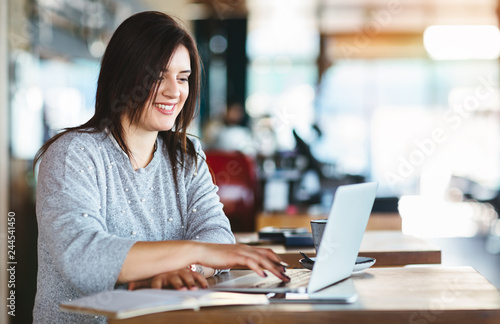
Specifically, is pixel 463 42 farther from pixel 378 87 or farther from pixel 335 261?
pixel 335 261

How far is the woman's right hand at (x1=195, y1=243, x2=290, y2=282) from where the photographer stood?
1.18 meters

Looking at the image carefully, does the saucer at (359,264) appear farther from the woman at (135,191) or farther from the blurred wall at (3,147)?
the blurred wall at (3,147)

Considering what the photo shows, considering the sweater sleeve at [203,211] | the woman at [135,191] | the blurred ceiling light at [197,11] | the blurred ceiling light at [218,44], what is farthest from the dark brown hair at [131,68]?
the blurred ceiling light at [218,44]

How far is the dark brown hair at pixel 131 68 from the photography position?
58.3 inches

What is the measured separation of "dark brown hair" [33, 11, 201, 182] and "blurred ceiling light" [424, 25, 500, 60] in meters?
10.1

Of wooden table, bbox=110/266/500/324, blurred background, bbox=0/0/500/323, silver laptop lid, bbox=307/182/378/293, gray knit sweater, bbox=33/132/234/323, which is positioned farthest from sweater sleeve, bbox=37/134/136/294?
blurred background, bbox=0/0/500/323

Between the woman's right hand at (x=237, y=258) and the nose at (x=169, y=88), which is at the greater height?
the nose at (x=169, y=88)

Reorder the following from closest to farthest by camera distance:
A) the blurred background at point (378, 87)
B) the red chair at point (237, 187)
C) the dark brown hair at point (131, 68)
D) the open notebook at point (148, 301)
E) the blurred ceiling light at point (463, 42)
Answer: the open notebook at point (148, 301) < the dark brown hair at point (131, 68) < the red chair at point (237, 187) < the blurred background at point (378, 87) < the blurred ceiling light at point (463, 42)

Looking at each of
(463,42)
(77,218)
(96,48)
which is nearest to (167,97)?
(77,218)

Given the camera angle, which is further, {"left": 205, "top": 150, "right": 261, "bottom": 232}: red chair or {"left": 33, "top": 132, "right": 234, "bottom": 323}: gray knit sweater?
{"left": 205, "top": 150, "right": 261, "bottom": 232}: red chair

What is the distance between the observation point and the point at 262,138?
6684 mm

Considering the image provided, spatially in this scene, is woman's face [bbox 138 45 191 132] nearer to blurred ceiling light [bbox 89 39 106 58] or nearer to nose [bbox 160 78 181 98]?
nose [bbox 160 78 181 98]

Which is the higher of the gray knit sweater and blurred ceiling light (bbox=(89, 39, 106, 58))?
blurred ceiling light (bbox=(89, 39, 106, 58))

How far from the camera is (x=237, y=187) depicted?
3453 mm
